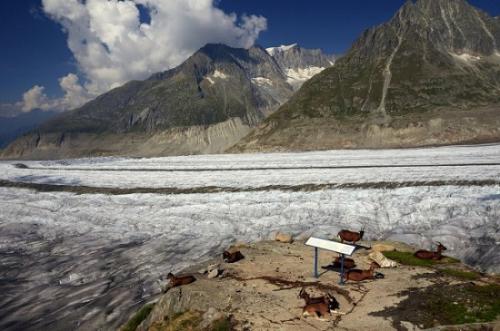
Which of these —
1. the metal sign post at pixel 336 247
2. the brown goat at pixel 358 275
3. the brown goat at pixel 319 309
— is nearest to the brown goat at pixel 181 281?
the metal sign post at pixel 336 247

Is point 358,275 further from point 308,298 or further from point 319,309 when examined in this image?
point 319,309

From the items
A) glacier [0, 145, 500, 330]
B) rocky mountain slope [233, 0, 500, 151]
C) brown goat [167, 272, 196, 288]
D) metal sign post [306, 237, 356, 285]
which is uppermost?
rocky mountain slope [233, 0, 500, 151]

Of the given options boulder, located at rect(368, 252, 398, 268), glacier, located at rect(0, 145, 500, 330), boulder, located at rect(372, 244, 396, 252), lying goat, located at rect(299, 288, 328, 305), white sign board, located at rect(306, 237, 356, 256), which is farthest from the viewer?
glacier, located at rect(0, 145, 500, 330)

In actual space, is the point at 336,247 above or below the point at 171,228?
above

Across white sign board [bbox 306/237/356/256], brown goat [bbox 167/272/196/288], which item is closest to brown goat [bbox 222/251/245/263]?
brown goat [bbox 167/272/196/288]

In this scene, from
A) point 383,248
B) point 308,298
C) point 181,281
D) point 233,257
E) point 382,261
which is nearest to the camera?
point 308,298

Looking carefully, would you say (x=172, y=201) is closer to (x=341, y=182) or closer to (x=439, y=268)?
(x=341, y=182)

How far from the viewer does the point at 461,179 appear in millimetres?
41531

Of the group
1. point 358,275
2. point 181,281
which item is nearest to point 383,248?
point 358,275

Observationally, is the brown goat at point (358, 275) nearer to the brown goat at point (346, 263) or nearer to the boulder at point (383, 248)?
the brown goat at point (346, 263)

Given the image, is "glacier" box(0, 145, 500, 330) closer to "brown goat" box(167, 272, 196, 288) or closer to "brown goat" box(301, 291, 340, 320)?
"brown goat" box(167, 272, 196, 288)

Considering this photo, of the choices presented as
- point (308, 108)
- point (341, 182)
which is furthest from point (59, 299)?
point (308, 108)

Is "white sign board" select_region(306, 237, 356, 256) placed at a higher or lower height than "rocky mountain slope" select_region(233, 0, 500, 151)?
lower

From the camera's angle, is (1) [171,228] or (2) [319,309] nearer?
(2) [319,309]
